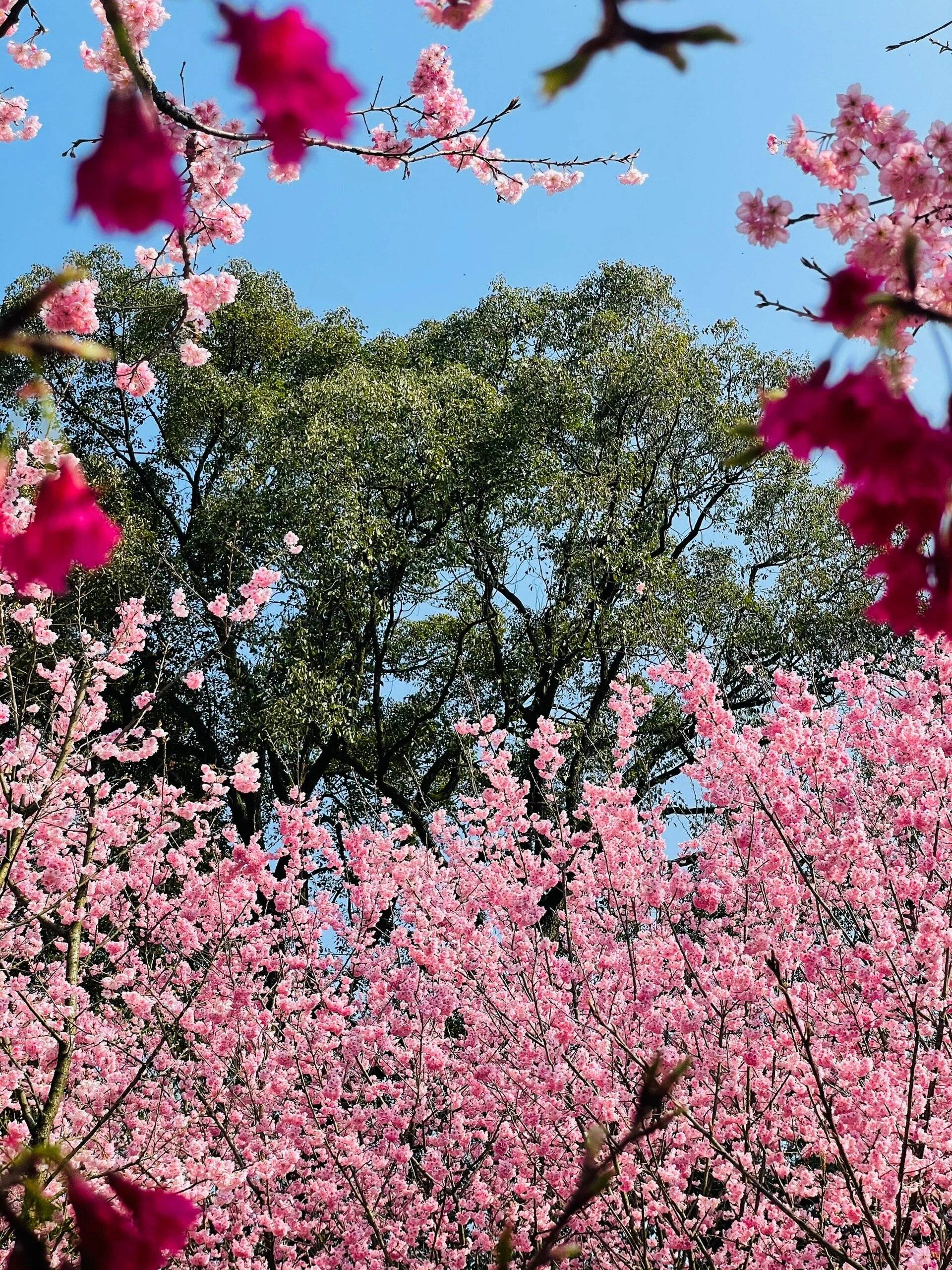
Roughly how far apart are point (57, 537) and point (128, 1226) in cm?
69

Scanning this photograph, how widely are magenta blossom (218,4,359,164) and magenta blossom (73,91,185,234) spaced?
0.33 ft

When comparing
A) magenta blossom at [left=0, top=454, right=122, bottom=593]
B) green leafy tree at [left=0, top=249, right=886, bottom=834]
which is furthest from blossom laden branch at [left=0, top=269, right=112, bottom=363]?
green leafy tree at [left=0, top=249, right=886, bottom=834]

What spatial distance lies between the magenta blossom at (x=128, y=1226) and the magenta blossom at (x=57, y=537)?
615mm

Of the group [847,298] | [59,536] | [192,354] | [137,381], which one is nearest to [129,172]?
[59,536]

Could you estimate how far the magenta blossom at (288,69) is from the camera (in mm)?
882

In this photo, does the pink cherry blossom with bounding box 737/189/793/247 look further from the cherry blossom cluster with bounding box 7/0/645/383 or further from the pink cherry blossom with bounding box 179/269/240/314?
the pink cherry blossom with bounding box 179/269/240/314

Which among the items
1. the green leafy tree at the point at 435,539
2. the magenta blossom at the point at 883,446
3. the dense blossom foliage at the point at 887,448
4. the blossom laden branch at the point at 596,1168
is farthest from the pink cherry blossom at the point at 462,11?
the green leafy tree at the point at 435,539

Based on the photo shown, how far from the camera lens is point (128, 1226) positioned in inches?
33.7

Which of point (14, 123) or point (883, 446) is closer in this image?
point (883, 446)

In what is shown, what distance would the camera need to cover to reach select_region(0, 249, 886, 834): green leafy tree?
11.1 meters

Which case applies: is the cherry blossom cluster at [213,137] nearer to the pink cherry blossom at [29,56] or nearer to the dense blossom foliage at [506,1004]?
the pink cherry blossom at [29,56]

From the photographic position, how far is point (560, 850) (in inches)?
226

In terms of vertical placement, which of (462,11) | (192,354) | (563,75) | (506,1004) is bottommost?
(563,75)

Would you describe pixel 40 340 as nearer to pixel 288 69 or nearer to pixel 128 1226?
pixel 288 69
